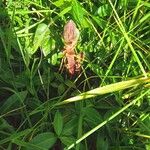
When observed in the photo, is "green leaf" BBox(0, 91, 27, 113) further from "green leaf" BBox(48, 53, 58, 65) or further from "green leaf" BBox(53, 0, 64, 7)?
"green leaf" BBox(53, 0, 64, 7)

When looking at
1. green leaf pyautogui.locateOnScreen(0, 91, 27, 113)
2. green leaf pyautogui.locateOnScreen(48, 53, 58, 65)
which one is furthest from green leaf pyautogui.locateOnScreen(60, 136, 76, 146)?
green leaf pyautogui.locateOnScreen(48, 53, 58, 65)

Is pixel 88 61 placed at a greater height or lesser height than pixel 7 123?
greater

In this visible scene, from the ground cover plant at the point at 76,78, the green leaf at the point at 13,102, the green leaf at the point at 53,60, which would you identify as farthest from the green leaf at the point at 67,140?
the green leaf at the point at 53,60

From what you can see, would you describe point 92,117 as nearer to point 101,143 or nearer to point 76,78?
point 101,143

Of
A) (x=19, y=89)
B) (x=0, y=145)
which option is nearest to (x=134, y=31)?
(x=19, y=89)

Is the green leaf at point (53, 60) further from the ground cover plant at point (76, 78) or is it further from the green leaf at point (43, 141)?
the green leaf at point (43, 141)

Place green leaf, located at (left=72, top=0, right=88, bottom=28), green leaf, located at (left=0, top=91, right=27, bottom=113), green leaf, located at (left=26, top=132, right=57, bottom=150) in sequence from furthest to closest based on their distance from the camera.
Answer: green leaf, located at (left=72, top=0, right=88, bottom=28) → green leaf, located at (left=0, top=91, right=27, bottom=113) → green leaf, located at (left=26, top=132, right=57, bottom=150)

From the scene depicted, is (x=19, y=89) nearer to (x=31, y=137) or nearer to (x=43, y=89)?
(x=43, y=89)

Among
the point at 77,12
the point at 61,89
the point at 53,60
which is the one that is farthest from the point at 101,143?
the point at 77,12
